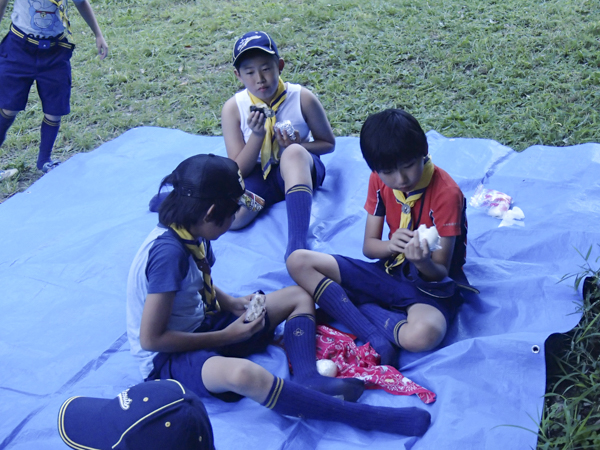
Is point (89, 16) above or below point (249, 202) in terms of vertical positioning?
above

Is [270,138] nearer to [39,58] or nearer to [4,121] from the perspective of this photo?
[39,58]

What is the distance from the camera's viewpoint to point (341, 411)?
185cm

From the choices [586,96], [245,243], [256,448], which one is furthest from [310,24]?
[256,448]

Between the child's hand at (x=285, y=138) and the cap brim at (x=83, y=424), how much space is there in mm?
1804

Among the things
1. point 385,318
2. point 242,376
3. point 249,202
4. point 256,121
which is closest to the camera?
point 242,376

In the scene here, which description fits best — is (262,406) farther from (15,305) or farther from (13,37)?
(13,37)

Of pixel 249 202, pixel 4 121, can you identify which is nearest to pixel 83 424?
pixel 249 202

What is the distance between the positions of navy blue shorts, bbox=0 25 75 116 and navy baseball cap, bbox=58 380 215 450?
109 inches

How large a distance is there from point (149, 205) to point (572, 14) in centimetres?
397

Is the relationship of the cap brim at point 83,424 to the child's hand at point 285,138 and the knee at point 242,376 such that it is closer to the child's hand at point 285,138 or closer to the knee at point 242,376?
the knee at point 242,376

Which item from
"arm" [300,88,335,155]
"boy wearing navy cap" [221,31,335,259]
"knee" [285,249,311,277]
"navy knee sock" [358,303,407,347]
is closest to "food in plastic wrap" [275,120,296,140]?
"boy wearing navy cap" [221,31,335,259]

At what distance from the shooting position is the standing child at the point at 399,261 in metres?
2.05

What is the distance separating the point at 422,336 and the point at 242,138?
1642 mm

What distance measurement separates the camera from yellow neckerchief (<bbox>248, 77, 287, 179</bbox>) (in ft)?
9.95
